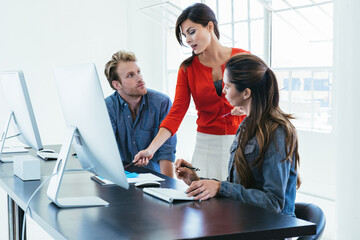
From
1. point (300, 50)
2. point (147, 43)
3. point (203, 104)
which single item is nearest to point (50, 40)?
point (147, 43)

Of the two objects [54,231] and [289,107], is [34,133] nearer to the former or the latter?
[54,231]

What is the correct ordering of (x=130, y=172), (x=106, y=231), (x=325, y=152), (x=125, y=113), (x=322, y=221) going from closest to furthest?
(x=106, y=231) < (x=322, y=221) < (x=130, y=172) < (x=125, y=113) < (x=325, y=152)

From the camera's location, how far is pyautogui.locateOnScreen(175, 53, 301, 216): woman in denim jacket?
1.57 m

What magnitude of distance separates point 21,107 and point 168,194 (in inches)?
42.7

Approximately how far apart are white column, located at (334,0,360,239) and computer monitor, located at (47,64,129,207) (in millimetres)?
1109

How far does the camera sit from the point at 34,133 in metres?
2.29

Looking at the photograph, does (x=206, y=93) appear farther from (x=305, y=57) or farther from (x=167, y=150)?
(x=305, y=57)

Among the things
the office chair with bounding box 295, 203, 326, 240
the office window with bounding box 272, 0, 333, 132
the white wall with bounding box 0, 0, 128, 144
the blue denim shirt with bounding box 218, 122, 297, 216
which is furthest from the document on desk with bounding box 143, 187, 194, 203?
the white wall with bounding box 0, 0, 128, 144

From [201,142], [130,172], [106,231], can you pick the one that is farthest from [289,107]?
[106,231]

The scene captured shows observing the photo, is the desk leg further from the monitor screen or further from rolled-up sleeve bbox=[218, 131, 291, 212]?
rolled-up sleeve bbox=[218, 131, 291, 212]

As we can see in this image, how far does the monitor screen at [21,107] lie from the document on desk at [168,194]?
0.82 metres

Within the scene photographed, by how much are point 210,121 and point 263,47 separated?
6.36 ft

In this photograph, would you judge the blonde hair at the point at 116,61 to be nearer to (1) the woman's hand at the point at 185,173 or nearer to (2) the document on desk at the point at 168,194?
(1) the woman's hand at the point at 185,173

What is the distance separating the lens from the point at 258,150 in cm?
165
